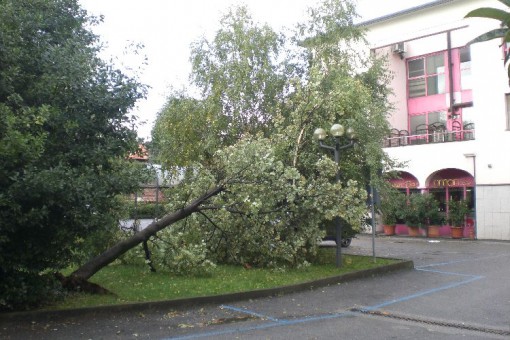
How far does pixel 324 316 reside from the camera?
8.70 meters

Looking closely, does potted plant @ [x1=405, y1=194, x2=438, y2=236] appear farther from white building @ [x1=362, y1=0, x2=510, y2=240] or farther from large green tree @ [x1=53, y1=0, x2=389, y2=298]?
large green tree @ [x1=53, y1=0, x2=389, y2=298]

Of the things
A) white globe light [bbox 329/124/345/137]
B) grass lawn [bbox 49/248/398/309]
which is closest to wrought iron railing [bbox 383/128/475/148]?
white globe light [bbox 329/124/345/137]

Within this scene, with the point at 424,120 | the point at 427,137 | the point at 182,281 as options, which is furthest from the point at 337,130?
the point at 424,120

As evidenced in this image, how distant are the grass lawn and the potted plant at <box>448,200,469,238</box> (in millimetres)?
13068

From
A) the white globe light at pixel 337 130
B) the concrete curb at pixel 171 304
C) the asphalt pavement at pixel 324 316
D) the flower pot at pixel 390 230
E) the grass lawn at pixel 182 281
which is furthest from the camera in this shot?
the flower pot at pixel 390 230

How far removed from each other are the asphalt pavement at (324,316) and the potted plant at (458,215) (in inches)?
539

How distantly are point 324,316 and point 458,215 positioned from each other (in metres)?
19.1

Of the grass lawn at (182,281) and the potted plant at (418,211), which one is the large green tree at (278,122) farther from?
the potted plant at (418,211)

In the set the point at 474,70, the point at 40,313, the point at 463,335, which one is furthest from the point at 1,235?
the point at 474,70

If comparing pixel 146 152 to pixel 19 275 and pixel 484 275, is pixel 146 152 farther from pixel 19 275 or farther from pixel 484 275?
pixel 484 275

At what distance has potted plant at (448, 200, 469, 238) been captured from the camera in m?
25.5

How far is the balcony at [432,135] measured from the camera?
26391mm

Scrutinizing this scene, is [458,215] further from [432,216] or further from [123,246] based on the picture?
[123,246]

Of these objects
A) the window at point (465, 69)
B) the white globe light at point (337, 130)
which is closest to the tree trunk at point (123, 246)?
the white globe light at point (337, 130)
